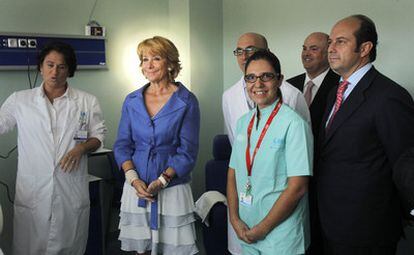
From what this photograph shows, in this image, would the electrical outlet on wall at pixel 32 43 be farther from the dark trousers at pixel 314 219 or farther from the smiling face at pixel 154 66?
the dark trousers at pixel 314 219

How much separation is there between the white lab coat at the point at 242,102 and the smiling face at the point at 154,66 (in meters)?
0.44

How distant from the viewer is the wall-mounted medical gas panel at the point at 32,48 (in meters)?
2.79

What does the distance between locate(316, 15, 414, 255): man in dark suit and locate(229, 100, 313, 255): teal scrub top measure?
0.13 metres

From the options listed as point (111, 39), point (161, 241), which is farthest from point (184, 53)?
point (161, 241)

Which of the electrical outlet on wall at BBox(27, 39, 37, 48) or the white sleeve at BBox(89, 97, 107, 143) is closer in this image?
the white sleeve at BBox(89, 97, 107, 143)

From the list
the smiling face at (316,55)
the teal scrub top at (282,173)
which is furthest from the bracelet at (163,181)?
the smiling face at (316,55)

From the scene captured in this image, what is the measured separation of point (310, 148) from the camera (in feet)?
5.20

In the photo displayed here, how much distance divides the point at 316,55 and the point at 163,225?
1523 mm

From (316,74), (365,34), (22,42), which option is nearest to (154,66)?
(365,34)

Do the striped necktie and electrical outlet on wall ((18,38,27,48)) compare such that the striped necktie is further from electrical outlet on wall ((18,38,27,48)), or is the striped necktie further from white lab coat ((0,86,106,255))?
electrical outlet on wall ((18,38,27,48))

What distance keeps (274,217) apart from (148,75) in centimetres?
89

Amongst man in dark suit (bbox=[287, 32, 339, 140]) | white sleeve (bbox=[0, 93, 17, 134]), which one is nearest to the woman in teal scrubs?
man in dark suit (bbox=[287, 32, 339, 140])

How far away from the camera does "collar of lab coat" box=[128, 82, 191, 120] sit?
6.10ft

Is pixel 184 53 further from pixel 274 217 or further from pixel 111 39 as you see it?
pixel 274 217
